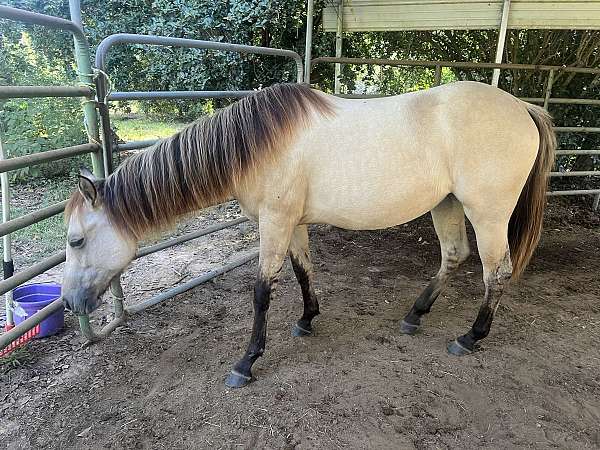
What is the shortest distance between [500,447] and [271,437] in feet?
3.19

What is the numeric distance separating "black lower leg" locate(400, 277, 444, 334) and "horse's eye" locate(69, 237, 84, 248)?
1.90 meters

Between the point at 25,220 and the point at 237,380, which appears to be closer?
the point at 25,220

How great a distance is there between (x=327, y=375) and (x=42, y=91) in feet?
6.26

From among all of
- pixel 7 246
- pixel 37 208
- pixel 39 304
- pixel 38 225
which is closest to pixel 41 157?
pixel 7 246

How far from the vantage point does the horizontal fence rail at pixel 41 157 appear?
1777 mm

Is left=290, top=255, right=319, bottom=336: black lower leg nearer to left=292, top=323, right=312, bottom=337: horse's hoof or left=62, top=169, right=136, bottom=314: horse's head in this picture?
left=292, top=323, right=312, bottom=337: horse's hoof

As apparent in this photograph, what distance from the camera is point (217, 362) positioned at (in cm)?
243

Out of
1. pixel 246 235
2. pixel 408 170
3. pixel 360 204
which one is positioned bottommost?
pixel 246 235

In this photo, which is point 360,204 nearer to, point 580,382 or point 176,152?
point 176,152

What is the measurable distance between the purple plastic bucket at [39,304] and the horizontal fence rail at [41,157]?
88 cm

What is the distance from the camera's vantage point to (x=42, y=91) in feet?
6.30

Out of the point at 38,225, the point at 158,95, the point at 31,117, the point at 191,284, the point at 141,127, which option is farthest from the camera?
the point at 141,127

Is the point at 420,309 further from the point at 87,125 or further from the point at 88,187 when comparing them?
the point at 87,125

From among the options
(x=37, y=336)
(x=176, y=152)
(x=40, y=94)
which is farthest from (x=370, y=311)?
(x=40, y=94)
